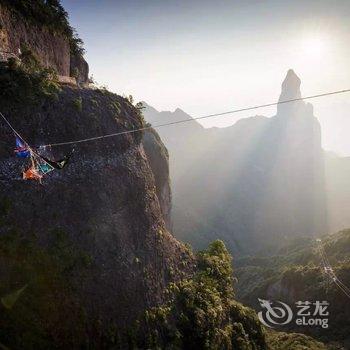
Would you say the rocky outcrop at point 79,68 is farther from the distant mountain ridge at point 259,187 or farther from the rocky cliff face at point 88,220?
the distant mountain ridge at point 259,187

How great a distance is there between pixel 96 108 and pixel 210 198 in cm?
13309

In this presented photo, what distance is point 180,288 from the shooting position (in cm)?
2436

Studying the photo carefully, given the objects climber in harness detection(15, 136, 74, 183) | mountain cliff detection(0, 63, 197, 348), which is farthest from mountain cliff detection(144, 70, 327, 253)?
climber in harness detection(15, 136, 74, 183)

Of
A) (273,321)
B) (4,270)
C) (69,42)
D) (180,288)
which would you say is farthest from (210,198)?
(4,270)

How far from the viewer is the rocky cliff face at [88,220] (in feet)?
55.5

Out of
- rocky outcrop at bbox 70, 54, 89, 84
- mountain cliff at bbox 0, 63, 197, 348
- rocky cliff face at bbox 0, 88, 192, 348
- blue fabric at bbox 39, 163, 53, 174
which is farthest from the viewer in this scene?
rocky outcrop at bbox 70, 54, 89, 84

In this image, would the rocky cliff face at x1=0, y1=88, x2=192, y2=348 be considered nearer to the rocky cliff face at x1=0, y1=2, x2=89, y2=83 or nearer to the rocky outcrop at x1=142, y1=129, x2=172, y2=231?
the rocky cliff face at x1=0, y1=2, x2=89, y2=83

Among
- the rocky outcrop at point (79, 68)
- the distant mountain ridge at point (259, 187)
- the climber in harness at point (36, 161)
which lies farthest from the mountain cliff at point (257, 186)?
the climber in harness at point (36, 161)

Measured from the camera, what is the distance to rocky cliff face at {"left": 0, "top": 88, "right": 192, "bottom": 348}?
1691cm

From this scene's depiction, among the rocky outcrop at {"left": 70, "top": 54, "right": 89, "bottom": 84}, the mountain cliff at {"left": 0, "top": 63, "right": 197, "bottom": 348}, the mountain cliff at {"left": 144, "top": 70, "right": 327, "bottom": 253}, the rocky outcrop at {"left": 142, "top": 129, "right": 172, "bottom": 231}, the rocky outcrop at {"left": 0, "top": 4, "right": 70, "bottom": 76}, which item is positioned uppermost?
the mountain cliff at {"left": 144, "top": 70, "right": 327, "bottom": 253}

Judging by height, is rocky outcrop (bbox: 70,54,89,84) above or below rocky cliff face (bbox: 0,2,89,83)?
above

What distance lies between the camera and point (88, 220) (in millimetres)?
19766

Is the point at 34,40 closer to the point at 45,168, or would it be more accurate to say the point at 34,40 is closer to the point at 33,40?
the point at 33,40

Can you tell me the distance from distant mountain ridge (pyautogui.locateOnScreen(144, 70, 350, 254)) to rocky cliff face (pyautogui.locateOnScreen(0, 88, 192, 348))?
3821 inches
